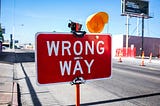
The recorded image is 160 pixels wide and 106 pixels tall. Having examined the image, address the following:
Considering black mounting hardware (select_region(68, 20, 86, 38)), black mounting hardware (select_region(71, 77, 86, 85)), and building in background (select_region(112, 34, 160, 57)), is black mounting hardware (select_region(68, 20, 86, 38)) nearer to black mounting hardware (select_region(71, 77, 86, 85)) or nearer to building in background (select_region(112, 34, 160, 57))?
black mounting hardware (select_region(71, 77, 86, 85))

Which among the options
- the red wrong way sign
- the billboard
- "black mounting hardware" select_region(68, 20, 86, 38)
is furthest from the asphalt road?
the billboard

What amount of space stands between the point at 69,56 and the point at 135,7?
5190 cm

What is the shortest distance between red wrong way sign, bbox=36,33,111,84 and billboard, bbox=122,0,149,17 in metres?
48.0

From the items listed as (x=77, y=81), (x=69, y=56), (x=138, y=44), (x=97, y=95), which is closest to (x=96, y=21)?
(x=69, y=56)

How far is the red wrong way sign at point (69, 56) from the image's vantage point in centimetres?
312

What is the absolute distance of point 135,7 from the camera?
53.1 meters

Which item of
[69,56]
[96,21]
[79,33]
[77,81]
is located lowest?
[77,81]

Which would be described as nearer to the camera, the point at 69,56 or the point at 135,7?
the point at 69,56

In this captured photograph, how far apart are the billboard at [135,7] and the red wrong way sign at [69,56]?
48.0 meters

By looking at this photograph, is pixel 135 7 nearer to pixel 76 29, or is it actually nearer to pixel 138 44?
pixel 138 44

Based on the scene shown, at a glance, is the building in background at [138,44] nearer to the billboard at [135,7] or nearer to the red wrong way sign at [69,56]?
the billboard at [135,7]

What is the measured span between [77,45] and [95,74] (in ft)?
1.56

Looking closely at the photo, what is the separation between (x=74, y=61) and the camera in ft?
10.7

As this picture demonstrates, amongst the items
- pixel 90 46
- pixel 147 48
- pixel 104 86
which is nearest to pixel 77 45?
pixel 90 46
